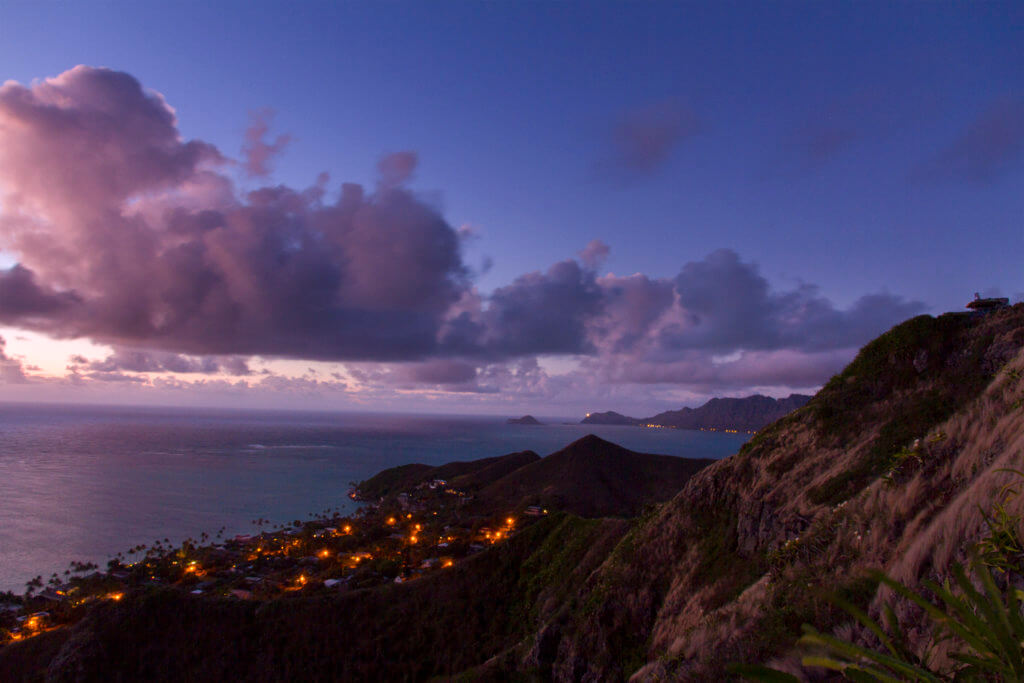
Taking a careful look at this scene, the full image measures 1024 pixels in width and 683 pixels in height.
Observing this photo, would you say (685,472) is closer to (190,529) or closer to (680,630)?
(680,630)

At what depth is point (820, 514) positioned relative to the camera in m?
14.2

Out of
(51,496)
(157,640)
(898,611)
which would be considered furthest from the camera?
(51,496)

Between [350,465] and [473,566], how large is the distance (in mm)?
159034

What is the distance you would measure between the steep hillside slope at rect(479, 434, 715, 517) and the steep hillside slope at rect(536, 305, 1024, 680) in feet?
194

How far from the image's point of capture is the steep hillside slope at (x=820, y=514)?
31.3ft

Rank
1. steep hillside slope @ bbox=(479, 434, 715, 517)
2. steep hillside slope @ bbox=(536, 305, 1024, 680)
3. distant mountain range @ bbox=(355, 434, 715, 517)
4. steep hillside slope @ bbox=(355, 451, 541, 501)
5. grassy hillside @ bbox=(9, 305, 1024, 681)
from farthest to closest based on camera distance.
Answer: steep hillside slope @ bbox=(355, 451, 541, 501)
distant mountain range @ bbox=(355, 434, 715, 517)
steep hillside slope @ bbox=(479, 434, 715, 517)
grassy hillside @ bbox=(9, 305, 1024, 681)
steep hillside slope @ bbox=(536, 305, 1024, 680)

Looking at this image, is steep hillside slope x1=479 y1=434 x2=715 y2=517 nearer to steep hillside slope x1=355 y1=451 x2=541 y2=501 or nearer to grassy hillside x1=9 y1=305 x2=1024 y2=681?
steep hillside slope x1=355 y1=451 x2=541 y2=501

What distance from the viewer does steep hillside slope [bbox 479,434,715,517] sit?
80875mm

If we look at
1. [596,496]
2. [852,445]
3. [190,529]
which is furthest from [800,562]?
[190,529]

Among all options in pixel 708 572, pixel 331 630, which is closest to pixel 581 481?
pixel 331 630

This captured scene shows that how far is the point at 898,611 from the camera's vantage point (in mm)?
6668

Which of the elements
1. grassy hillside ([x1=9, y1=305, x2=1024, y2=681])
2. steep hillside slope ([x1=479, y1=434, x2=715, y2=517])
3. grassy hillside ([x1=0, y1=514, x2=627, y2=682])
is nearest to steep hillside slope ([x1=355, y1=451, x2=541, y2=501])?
steep hillside slope ([x1=479, y1=434, x2=715, y2=517])

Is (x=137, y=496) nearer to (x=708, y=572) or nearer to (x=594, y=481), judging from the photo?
(x=594, y=481)

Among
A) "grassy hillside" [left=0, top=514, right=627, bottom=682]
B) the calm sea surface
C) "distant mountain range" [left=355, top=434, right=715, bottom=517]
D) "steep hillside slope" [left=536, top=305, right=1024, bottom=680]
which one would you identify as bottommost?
the calm sea surface
